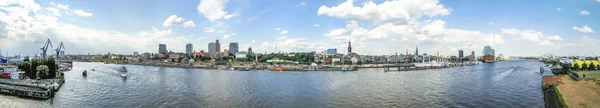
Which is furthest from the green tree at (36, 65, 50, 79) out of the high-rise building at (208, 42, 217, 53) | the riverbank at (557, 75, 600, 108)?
the high-rise building at (208, 42, 217, 53)

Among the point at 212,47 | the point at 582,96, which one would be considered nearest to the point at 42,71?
the point at 582,96

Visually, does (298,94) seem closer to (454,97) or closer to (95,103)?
(454,97)

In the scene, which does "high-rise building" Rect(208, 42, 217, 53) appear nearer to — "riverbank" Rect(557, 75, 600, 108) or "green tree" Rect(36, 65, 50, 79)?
"green tree" Rect(36, 65, 50, 79)

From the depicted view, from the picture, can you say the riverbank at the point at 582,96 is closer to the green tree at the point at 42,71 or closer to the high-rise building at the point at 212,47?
the green tree at the point at 42,71

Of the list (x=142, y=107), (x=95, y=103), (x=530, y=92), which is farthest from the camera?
(x=530, y=92)

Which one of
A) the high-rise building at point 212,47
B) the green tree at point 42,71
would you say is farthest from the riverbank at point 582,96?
the high-rise building at point 212,47

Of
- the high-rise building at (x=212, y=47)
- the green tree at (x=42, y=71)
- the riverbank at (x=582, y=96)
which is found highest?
the high-rise building at (x=212, y=47)

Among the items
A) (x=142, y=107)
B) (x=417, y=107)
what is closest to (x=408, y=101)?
(x=417, y=107)

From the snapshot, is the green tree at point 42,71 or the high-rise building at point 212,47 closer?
the green tree at point 42,71

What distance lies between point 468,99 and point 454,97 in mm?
998

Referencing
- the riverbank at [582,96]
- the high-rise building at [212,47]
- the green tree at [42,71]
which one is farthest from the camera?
the high-rise building at [212,47]

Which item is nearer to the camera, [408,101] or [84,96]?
[408,101]

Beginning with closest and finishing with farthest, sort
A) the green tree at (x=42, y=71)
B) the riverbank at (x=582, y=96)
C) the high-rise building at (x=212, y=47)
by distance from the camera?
the riverbank at (x=582, y=96), the green tree at (x=42, y=71), the high-rise building at (x=212, y=47)

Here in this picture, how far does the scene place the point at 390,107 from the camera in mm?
20469
